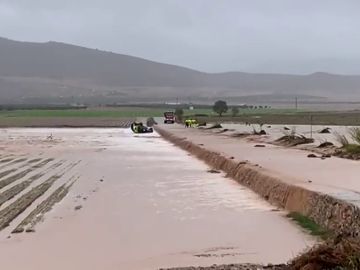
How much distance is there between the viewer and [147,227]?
38.5ft

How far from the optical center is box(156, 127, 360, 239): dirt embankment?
9.93 m

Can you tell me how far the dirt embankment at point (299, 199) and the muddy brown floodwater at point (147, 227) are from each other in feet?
1.11

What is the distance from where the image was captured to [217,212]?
13250mm

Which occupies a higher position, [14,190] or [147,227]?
[147,227]

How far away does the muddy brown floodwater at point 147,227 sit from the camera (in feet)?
30.3

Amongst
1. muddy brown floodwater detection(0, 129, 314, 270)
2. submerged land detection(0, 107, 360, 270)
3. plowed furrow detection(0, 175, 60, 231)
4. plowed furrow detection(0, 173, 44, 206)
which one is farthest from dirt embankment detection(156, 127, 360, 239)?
plowed furrow detection(0, 173, 44, 206)

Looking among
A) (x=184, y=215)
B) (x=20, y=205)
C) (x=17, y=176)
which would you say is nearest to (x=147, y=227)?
(x=184, y=215)

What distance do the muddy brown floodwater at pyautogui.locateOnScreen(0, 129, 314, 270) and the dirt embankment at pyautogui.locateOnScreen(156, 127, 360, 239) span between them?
338mm

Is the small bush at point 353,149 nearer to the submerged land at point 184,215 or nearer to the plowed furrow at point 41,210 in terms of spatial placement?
the submerged land at point 184,215

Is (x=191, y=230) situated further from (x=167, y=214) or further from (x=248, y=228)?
(x=167, y=214)

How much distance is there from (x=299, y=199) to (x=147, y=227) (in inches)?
117

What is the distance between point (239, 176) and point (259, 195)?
139 inches

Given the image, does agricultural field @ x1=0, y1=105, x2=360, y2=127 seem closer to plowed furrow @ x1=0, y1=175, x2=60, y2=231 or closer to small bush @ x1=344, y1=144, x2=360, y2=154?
small bush @ x1=344, y1=144, x2=360, y2=154

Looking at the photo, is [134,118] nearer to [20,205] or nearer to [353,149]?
[353,149]
